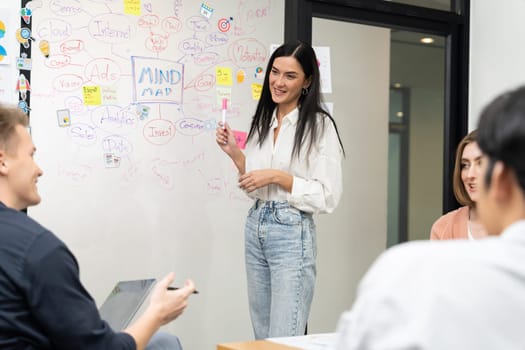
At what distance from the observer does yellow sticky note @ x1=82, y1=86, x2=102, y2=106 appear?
9.96 feet

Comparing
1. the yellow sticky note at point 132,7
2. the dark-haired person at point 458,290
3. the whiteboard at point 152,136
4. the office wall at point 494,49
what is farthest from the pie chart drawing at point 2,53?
the dark-haired person at point 458,290

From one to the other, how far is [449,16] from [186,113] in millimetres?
1554

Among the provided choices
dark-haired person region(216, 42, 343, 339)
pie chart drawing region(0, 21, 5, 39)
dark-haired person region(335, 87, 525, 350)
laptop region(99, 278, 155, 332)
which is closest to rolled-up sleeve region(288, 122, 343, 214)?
dark-haired person region(216, 42, 343, 339)

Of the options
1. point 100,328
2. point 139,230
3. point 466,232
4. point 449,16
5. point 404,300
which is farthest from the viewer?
point 449,16

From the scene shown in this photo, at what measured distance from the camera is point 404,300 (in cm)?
79

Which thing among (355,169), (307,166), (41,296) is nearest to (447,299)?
(41,296)

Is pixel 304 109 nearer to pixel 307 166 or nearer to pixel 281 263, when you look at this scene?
pixel 307 166

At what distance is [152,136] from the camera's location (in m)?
3.18

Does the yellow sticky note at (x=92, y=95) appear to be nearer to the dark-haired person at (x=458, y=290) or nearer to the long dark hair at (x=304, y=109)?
the long dark hair at (x=304, y=109)

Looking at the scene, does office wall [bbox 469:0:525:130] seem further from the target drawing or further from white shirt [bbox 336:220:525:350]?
white shirt [bbox 336:220:525:350]

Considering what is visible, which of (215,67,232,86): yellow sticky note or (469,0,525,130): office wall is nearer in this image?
(215,67,232,86): yellow sticky note

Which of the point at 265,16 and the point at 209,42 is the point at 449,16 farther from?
the point at 209,42

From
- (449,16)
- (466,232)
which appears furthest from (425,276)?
(449,16)

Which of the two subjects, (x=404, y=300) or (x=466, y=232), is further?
(x=466, y=232)
